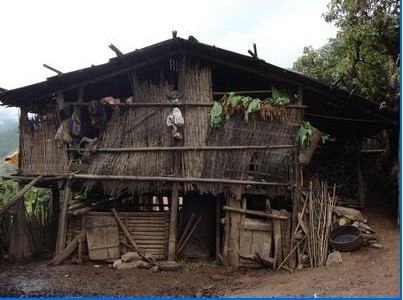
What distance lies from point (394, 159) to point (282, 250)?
678 centimetres

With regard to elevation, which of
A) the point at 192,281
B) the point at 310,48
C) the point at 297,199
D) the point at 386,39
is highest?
the point at 310,48

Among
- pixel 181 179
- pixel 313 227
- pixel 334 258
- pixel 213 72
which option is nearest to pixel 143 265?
pixel 181 179

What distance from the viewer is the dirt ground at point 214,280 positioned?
8.38m

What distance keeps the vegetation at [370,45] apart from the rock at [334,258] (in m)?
5.30

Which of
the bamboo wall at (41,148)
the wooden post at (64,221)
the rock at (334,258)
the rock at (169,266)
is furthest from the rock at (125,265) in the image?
the rock at (334,258)

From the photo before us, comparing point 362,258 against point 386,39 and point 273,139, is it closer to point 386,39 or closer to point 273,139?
point 273,139

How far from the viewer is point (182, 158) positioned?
11.0 meters

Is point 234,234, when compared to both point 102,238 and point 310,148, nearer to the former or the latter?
point 310,148

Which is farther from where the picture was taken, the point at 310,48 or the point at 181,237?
the point at 310,48

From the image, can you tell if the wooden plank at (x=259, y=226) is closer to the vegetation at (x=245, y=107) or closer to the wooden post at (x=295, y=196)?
the wooden post at (x=295, y=196)

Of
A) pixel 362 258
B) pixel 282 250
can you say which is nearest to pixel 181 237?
pixel 282 250

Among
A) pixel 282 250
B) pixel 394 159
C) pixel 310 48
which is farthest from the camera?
pixel 310 48

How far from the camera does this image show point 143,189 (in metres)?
11.1

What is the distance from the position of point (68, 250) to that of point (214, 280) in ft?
12.5
